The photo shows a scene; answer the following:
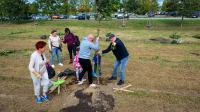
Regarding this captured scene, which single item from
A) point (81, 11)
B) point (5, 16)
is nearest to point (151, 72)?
point (5, 16)

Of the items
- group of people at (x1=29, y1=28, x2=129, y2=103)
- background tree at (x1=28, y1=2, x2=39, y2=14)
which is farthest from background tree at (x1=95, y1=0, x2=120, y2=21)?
background tree at (x1=28, y1=2, x2=39, y2=14)

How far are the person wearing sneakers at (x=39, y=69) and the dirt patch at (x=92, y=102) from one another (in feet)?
3.42

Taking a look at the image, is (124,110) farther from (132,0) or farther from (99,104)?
(132,0)

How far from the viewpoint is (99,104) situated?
8.27 metres

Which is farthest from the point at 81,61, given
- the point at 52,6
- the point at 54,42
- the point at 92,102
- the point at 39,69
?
the point at 52,6

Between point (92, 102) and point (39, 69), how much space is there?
1.97 metres

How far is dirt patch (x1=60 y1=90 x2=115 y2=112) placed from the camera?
7969mm

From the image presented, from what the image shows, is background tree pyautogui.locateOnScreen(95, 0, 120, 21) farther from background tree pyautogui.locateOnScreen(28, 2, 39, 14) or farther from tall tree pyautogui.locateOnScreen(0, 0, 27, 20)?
tall tree pyautogui.locateOnScreen(0, 0, 27, 20)

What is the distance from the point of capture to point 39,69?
802 centimetres

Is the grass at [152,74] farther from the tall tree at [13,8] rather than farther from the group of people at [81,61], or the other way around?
the tall tree at [13,8]

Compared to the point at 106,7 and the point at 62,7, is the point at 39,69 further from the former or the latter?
the point at 62,7

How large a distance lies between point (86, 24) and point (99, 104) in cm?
3489

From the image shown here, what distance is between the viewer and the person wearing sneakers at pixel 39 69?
7816 mm

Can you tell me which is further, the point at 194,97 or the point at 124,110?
the point at 194,97
